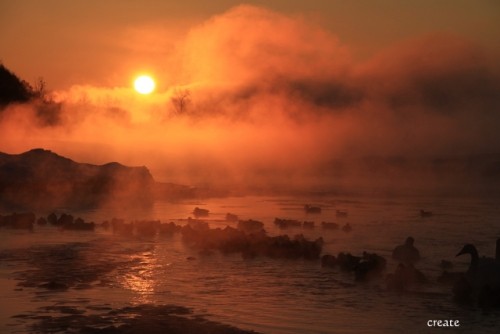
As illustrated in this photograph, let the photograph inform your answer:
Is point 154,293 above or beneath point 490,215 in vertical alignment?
beneath

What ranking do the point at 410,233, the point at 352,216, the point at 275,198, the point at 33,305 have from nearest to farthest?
the point at 33,305
the point at 410,233
the point at 352,216
the point at 275,198

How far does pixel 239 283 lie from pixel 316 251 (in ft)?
15.7

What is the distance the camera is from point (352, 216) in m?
34.4

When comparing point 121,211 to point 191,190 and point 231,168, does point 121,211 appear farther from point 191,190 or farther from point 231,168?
point 231,168

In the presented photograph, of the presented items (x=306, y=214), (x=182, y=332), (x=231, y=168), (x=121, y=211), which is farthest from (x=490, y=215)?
(x=231, y=168)

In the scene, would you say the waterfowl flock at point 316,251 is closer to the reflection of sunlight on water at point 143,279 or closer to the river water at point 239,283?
→ the river water at point 239,283

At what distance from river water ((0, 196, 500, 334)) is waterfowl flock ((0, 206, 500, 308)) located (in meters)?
0.31

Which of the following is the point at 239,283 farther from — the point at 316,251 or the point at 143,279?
the point at 316,251

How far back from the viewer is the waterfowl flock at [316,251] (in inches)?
606

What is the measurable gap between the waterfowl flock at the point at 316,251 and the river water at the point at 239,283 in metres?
0.31

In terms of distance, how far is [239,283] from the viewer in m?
16.3

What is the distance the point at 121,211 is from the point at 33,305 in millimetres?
22321

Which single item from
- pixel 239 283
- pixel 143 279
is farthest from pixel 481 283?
pixel 143 279

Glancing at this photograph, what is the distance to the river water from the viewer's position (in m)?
12.9
